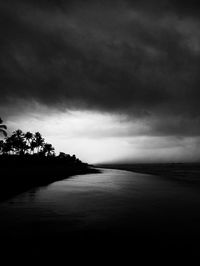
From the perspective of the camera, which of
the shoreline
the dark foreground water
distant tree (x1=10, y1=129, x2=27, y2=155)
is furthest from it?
distant tree (x1=10, y1=129, x2=27, y2=155)

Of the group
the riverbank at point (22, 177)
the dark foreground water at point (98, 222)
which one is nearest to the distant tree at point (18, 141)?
the riverbank at point (22, 177)

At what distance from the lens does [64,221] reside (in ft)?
32.7

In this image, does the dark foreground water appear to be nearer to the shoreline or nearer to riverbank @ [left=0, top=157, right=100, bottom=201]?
the shoreline

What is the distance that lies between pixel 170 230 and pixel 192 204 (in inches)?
289

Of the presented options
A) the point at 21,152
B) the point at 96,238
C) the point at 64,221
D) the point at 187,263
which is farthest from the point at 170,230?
the point at 21,152

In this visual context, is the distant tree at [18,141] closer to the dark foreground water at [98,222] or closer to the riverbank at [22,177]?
the riverbank at [22,177]

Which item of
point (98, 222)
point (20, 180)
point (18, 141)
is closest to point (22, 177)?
point (20, 180)

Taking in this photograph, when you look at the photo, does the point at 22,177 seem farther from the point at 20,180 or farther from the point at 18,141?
the point at 18,141

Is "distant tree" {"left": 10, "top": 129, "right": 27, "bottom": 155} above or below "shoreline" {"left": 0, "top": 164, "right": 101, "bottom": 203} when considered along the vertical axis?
above

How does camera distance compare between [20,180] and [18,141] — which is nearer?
[20,180]

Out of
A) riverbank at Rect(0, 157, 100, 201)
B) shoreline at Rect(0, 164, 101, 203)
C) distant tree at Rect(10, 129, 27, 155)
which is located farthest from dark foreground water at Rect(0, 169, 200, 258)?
distant tree at Rect(10, 129, 27, 155)

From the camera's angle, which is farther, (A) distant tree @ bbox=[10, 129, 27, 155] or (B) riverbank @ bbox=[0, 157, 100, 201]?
(A) distant tree @ bbox=[10, 129, 27, 155]

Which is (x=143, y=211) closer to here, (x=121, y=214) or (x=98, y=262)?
(x=121, y=214)

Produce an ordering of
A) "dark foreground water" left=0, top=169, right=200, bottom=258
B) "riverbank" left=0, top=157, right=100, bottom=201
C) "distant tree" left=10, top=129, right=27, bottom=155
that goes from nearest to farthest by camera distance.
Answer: "dark foreground water" left=0, top=169, right=200, bottom=258 → "riverbank" left=0, top=157, right=100, bottom=201 → "distant tree" left=10, top=129, right=27, bottom=155
